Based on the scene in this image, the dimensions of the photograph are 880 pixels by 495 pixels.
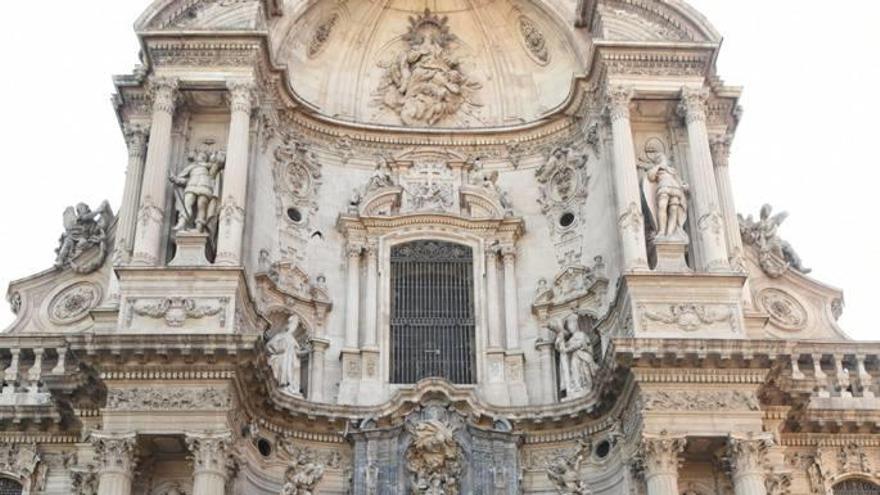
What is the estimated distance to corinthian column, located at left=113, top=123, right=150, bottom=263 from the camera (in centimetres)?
2105

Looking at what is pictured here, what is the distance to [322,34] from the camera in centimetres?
2534

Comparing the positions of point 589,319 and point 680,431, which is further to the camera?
point 589,319

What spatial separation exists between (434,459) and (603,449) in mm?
2944

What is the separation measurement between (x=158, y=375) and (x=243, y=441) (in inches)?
70.9

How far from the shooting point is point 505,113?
2495cm

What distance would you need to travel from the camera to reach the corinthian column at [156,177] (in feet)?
65.8

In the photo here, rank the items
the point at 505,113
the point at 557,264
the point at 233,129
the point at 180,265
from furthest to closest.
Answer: the point at 505,113 < the point at 557,264 < the point at 233,129 < the point at 180,265

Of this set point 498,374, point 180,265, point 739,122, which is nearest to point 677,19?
point 739,122

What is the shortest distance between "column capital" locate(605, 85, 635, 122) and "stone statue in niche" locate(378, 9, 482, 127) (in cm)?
387

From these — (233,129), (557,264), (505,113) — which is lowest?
(557,264)

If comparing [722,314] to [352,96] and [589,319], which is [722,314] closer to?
[589,319]

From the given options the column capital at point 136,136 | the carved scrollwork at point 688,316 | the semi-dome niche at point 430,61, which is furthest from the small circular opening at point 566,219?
the column capital at point 136,136

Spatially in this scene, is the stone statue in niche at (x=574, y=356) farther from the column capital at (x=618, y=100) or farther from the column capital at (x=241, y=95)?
the column capital at (x=241, y=95)

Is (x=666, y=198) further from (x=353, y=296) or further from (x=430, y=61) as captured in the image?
(x=430, y=61)
